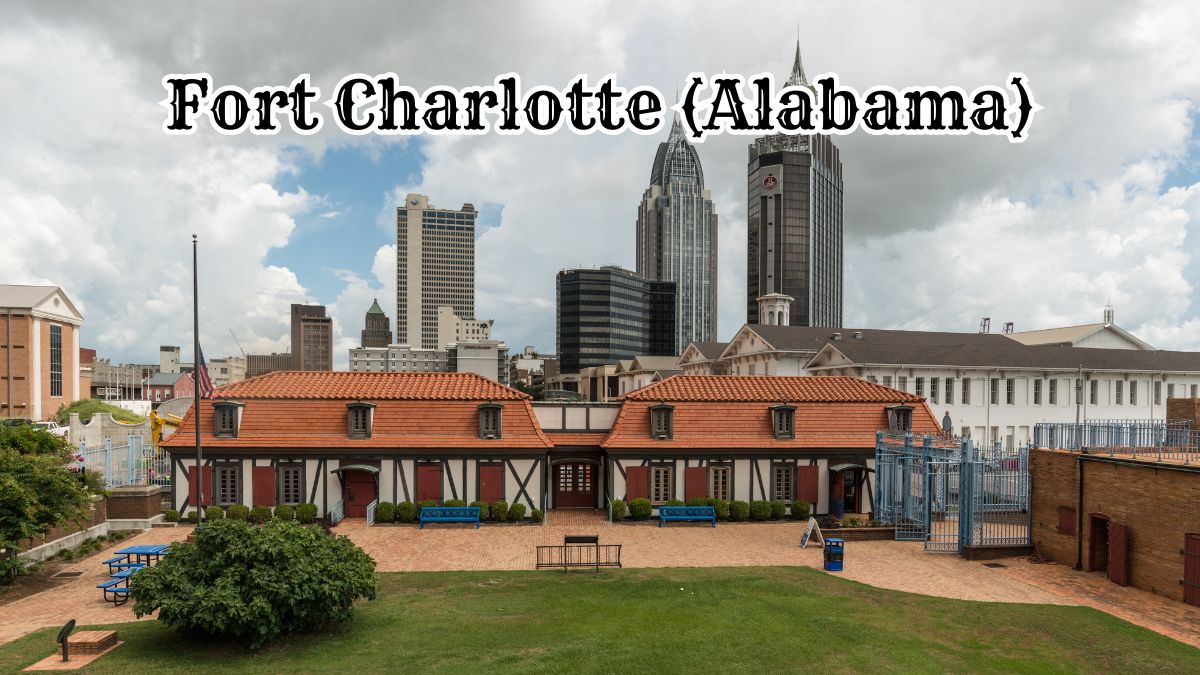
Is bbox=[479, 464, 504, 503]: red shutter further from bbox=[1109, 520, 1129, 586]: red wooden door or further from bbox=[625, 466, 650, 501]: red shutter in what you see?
bbox=[1109, 520, 1129, 586]: red wooden door

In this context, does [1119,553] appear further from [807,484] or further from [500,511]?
[500,511]

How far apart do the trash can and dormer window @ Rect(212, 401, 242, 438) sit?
2286 centimetres

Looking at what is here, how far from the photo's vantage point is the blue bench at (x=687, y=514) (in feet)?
86.4

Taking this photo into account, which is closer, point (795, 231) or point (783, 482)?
point (783, 482)

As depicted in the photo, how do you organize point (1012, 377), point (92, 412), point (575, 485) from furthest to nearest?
point (92, 412)
point (1012, 377)
point (575, 485)

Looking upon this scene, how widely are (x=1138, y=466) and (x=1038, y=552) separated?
494 centimetres

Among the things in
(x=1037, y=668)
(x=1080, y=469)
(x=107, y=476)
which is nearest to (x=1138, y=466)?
(x=1080, y=469)

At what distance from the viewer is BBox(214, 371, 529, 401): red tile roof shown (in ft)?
91.2

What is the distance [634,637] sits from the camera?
1377 centimetres

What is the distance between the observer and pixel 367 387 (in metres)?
28.7

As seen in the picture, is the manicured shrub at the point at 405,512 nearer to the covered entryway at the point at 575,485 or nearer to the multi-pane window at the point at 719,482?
the covered entryway at the point at 575,485

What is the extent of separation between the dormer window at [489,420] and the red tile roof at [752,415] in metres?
4.75

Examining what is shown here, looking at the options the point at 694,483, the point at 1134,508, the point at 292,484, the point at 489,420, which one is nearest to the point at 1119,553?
the point at 1134,508

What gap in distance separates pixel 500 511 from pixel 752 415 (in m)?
11.7
